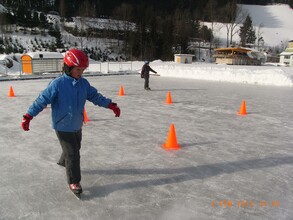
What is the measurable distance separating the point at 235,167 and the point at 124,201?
1813mm

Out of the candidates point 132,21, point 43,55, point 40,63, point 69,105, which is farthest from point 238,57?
point 69,105

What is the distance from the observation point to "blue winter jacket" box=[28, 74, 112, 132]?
9.48ft

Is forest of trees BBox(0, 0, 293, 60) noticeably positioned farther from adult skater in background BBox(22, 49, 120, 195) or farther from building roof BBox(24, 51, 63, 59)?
adult skater in background BBox(22, 49, 120, 195)

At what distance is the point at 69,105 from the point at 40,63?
67.9ft

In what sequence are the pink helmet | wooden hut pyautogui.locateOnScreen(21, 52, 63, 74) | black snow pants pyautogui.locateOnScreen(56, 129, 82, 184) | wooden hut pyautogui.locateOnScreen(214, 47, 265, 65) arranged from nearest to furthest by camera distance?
the pink helmet
black snow pants pyautogui.locateOnScreen(56, 129, 82, 184)
wooden hut pyautogui.locateOnScreen(21, 52, 63, 74)
wooden hut pyautogui.locateOnScreen(214, 47, 265, 65)

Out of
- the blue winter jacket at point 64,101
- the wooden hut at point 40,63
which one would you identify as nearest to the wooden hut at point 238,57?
the wooden hut at point 40,63

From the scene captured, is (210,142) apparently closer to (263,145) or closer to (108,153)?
(263,145)

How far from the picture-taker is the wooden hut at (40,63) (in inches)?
848

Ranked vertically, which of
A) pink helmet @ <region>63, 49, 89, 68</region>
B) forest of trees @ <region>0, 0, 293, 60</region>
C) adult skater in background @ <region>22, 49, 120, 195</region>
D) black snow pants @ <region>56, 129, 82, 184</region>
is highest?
forest of trees @ <region>0, 0, 293, 60</region>

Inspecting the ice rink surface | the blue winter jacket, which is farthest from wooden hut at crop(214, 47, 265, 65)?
the blue winter jacket

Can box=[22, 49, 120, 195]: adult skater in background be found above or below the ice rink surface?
above

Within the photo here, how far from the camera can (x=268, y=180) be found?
3635 millimetres

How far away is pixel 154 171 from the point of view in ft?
12.7

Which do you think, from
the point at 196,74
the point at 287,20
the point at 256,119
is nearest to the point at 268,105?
the point at 256,119
